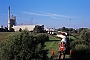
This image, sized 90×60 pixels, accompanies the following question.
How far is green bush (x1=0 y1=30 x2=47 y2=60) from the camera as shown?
18047 mm

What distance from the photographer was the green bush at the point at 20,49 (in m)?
18.0

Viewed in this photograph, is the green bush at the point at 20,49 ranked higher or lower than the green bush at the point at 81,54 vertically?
higher

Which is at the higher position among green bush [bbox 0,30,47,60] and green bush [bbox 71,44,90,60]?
green bush [bbox 0,30,47,60]

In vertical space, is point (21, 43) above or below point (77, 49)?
above

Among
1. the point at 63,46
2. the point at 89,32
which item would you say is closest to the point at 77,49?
the point at 63,46

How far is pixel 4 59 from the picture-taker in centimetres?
1823

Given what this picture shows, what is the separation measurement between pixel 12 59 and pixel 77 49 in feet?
41.6

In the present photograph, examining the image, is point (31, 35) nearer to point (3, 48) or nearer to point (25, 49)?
point (25, 49)

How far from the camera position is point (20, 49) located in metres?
18.1

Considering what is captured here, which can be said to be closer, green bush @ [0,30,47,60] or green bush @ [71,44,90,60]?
green bush @ [0,30,47,60]

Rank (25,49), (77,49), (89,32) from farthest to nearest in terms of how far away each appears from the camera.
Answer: (89,32) → (77,49) → (25,49)

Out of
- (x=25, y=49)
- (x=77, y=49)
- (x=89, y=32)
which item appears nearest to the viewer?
(x=25, y=49)

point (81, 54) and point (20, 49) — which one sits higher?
point (20, 49)

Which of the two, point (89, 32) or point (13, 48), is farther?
point (89, 32)
